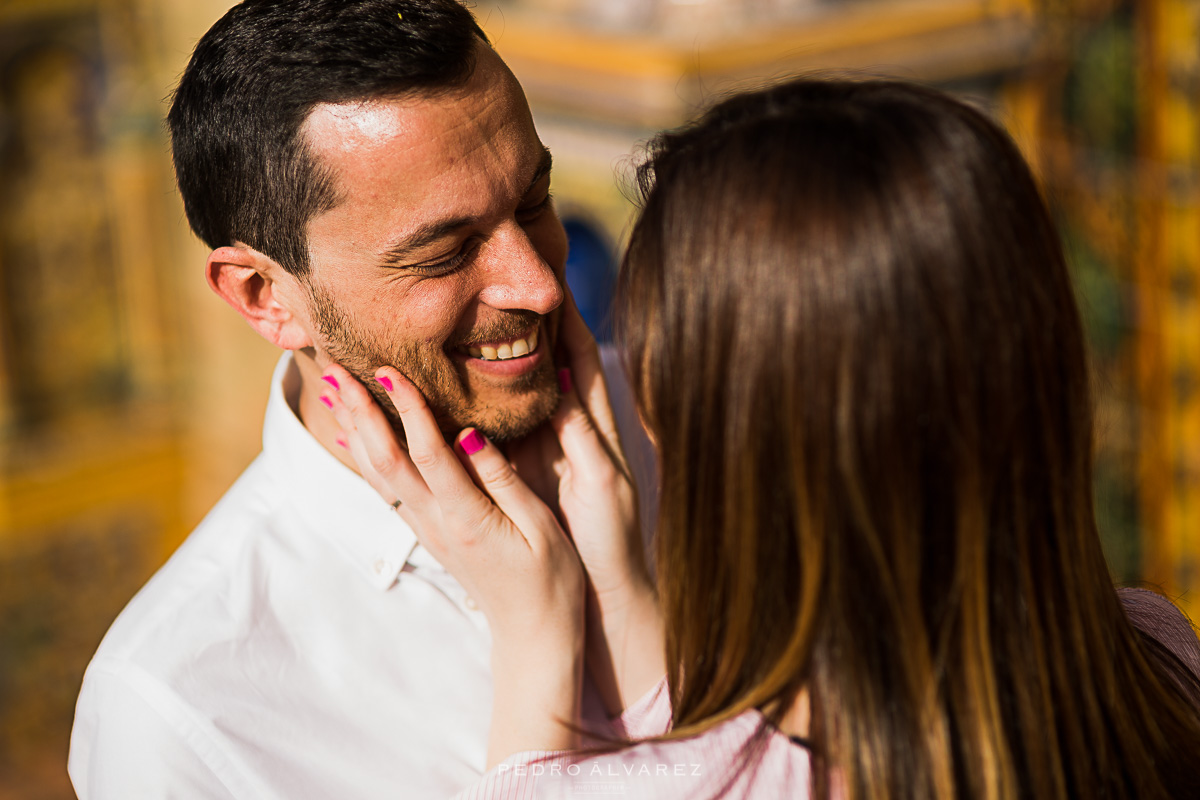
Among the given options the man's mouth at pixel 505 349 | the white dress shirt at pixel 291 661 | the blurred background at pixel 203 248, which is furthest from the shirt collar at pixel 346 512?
the blurred background at pixel 203 248

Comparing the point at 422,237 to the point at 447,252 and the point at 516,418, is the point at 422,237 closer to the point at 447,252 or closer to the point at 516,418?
the point at 447,252

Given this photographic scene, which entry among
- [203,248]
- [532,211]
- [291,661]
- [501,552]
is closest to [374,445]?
[501,552]

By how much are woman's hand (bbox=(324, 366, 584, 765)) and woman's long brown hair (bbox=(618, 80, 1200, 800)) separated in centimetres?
26

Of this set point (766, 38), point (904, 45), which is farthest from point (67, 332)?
point (904, 45)

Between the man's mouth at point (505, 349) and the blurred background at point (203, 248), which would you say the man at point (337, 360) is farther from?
the blurred background at point (203, 248)

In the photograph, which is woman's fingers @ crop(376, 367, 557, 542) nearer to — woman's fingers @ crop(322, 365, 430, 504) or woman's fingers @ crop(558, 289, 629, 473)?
woman's fingers @ crop(322, 365, 430, 504)

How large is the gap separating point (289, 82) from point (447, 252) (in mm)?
319

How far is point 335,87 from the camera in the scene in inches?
61.6

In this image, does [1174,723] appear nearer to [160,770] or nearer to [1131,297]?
[160,770]

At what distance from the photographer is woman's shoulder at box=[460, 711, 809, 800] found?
125 centimetres

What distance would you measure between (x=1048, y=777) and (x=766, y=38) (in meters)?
3.54

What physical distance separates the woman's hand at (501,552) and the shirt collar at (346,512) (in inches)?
4.6

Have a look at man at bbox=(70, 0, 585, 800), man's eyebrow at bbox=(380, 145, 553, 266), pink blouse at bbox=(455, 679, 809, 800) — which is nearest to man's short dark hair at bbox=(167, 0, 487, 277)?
man at bbox=(70, 0, 585, 800)

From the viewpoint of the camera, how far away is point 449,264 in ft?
5.42
